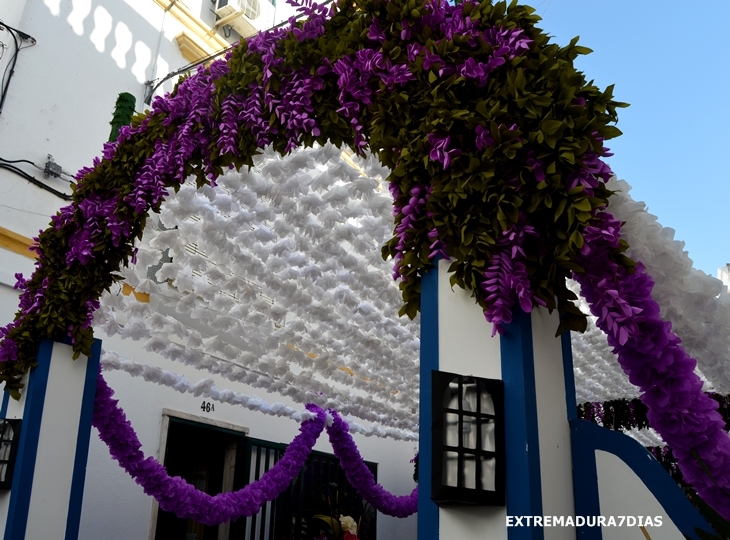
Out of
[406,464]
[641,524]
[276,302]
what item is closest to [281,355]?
[276,302]

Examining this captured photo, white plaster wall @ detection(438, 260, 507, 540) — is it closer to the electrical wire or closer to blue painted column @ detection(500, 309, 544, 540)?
blue painted column @ detection(500, 309, 544, 540)

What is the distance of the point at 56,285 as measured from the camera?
3.47 metres

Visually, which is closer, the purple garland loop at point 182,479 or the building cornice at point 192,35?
the purple garland loop at point 182,479

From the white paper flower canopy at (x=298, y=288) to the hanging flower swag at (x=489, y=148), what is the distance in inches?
15.5

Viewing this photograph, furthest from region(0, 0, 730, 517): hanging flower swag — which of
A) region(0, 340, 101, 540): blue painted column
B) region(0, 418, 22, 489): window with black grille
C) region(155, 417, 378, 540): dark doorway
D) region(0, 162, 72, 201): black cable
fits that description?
region(155, 417, 378, 540): dark doorway

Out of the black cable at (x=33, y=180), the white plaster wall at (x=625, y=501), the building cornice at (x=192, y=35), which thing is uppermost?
the building cornice at (x=192, y=35)

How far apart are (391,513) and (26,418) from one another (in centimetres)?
399

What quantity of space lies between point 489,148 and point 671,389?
950 millimetres

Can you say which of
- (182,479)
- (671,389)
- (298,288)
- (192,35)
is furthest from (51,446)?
(192,35)

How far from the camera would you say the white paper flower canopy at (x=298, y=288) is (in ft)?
10.0

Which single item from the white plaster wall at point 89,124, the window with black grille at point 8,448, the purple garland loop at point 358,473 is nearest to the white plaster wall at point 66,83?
the white plaster wall at point 89,124

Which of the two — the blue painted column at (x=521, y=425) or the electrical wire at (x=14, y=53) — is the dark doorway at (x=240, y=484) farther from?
the blue painted column at (x=521, y=425)

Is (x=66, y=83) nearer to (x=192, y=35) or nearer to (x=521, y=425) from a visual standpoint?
(x=192, y=35)

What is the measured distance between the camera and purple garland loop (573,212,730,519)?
209cm
